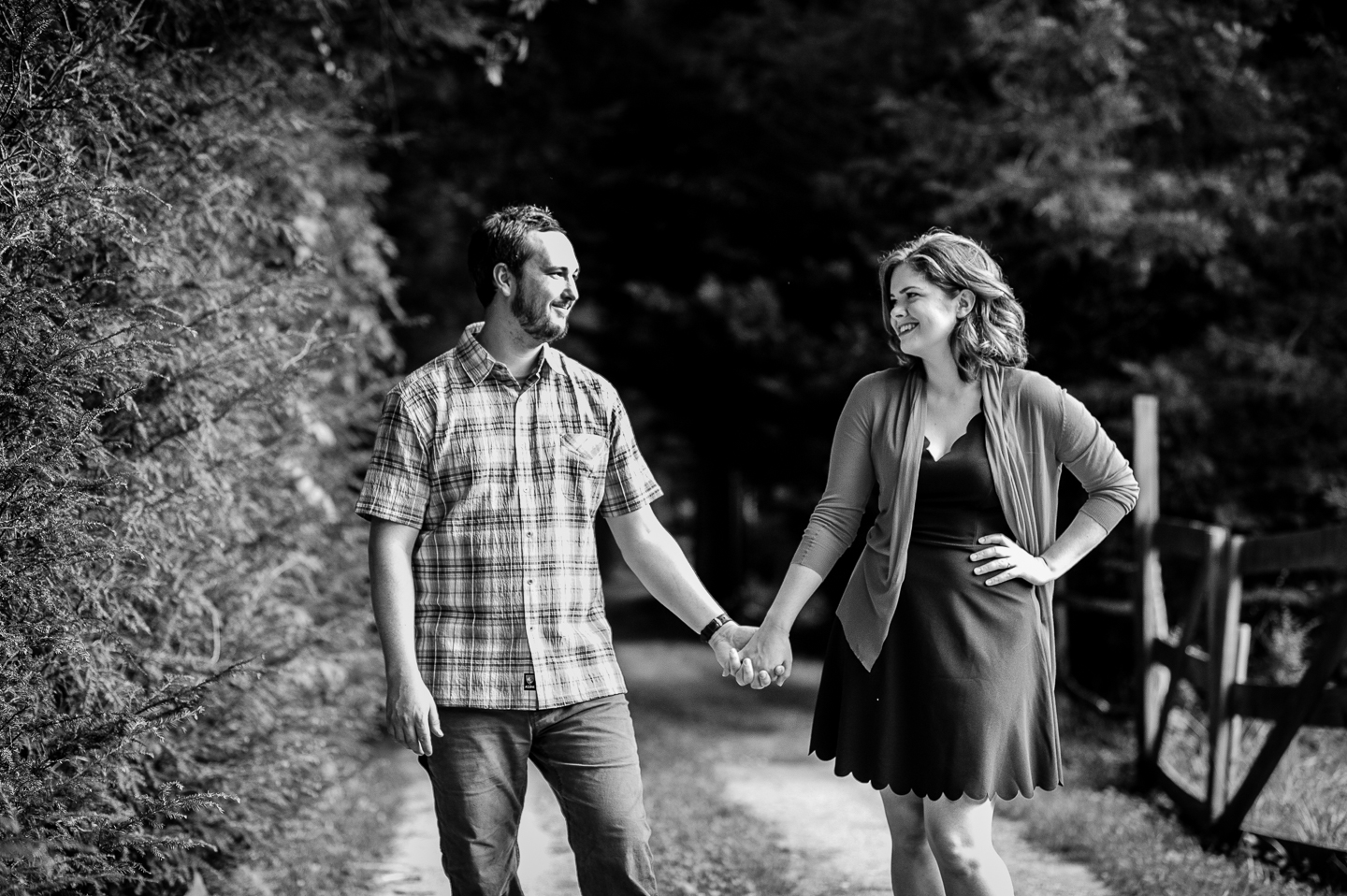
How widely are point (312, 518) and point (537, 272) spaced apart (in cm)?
342

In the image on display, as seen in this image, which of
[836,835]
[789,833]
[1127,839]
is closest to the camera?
[1127,839]

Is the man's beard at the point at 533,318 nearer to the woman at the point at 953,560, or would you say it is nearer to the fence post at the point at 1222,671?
the woman at the point at 953,560

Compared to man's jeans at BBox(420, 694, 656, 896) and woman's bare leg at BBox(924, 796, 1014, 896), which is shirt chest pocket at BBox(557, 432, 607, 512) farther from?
woman's bare leg at BBox(924, 796, 1014, 896)

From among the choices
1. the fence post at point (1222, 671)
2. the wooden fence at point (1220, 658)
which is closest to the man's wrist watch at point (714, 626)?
the wooden fence at point (1220, 658)

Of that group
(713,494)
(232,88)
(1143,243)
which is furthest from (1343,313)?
(713,494)

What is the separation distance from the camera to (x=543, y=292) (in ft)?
11.4

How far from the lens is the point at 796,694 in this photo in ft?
40.7

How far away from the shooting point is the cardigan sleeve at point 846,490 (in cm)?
369

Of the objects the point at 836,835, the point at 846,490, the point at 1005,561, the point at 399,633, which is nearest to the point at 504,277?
the point at 399,633

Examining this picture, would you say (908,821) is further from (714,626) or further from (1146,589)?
(1146,589)

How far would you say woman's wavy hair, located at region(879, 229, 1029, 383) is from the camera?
3.59 m

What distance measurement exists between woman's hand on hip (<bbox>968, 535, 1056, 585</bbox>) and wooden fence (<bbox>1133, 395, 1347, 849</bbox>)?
2285mm

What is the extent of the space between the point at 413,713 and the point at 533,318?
1.05m

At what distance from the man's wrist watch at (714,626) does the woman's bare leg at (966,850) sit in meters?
0.74
